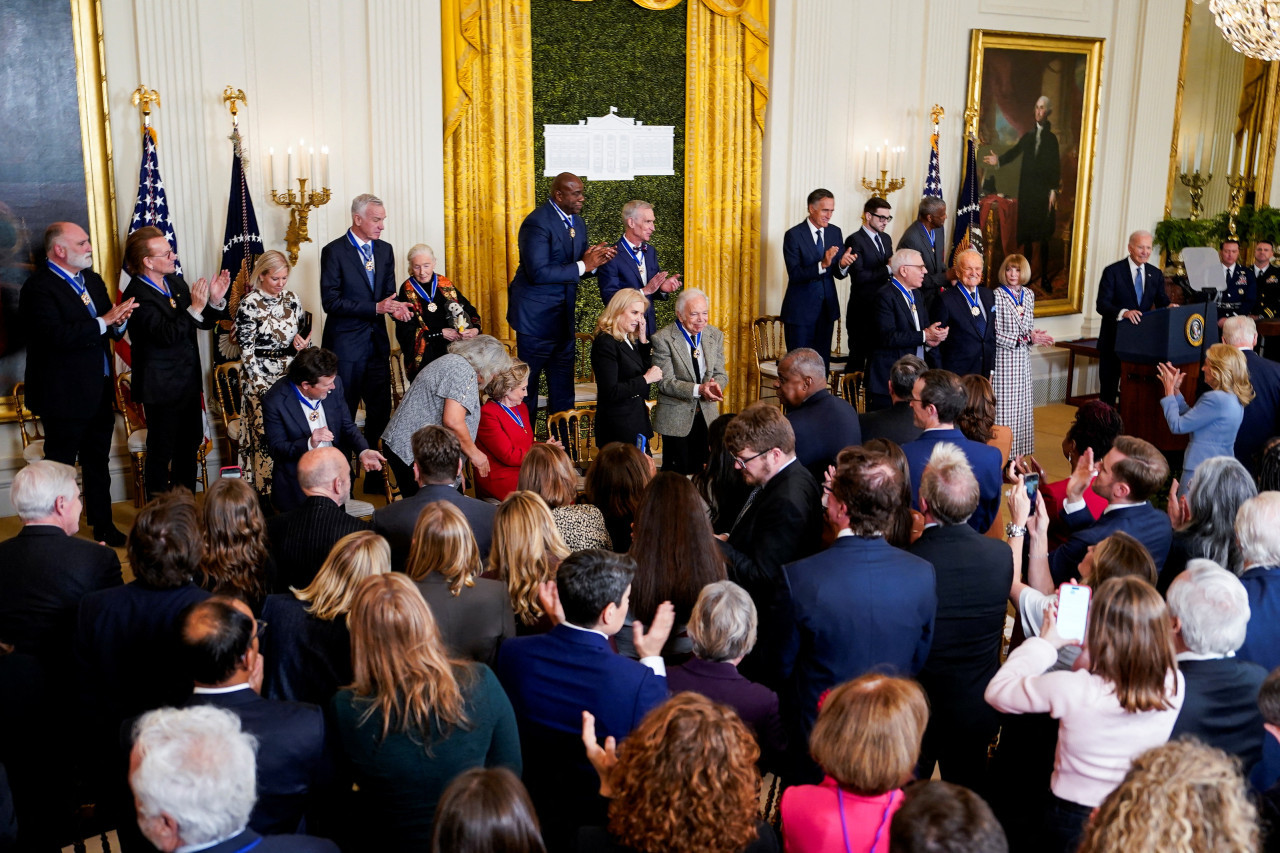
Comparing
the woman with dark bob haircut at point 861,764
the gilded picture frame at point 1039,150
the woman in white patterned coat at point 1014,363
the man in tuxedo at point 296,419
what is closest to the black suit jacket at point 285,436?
the man in tuxedo at point 296,419

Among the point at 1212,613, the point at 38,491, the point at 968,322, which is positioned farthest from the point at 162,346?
the point at 1212,613

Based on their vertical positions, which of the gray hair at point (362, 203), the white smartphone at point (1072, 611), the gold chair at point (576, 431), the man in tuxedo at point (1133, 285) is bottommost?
the gold chair at point (576, 431)

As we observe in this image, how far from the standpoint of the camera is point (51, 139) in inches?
283

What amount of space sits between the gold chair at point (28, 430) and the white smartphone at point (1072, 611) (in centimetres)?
606

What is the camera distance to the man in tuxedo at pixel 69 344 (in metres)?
6.41

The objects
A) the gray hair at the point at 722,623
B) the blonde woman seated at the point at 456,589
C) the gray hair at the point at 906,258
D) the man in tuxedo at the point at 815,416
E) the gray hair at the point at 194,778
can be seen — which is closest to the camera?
the gray hair at the point at 194,778

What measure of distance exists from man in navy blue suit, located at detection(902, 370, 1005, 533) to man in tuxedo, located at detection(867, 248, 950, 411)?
2.98 meters

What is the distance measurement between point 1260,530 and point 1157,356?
5266mm

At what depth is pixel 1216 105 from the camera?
39.3 ft

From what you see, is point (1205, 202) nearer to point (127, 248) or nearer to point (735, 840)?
point (127, 248)

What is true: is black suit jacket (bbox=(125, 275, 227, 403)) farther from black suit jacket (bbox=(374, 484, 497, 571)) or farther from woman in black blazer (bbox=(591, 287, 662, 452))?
Result: black suit jacket (bbox=(374, 484, 497, 571))

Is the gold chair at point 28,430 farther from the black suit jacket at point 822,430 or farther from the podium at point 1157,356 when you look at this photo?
the podium at point 1157,356

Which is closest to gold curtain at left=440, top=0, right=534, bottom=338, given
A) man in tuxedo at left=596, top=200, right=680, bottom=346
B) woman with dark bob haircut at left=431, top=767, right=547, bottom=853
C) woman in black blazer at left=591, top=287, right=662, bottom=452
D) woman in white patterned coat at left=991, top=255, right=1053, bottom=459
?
man in tuxedo at left=596, top=200, right=680, bottom=346

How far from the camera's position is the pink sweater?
2.78 meters
